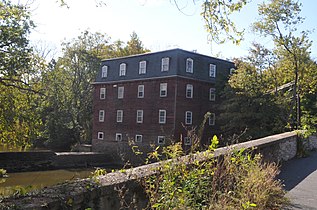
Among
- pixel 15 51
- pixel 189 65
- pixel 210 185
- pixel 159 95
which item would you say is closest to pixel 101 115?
pixel 159 95

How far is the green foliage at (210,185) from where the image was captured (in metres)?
3.87

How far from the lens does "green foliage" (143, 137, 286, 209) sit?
3871 mm

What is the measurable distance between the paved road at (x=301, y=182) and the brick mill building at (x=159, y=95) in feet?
60.7

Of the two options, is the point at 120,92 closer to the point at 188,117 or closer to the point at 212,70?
the point at 188,117

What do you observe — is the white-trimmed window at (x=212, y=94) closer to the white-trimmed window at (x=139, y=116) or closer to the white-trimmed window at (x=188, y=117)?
the white-trimmed window at (x=188, y=117)

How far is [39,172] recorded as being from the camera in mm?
28594

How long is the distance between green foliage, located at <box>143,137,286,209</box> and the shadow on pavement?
6.90 feet

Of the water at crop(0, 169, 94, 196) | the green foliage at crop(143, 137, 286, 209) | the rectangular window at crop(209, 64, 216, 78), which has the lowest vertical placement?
the water at crop(0, 169, 94, 196)

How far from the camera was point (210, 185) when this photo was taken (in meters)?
4.66

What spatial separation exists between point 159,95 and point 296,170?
23133mm

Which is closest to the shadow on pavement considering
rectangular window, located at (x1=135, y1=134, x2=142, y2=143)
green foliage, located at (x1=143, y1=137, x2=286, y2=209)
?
green foliage, located at (x1=143, y1=137, x2=286, y2=209)

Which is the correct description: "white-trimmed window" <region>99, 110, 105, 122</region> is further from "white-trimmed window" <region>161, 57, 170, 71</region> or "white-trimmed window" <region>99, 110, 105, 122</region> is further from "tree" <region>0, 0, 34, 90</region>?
"tree" <region>0, 0, 34, 90</region>

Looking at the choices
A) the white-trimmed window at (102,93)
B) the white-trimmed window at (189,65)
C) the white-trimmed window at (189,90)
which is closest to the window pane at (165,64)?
the white-trimmed window at (189,65)

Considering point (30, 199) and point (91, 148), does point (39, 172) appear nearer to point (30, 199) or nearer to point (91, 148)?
point (91, 148)
